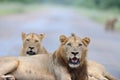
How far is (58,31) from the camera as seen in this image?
11430 mm

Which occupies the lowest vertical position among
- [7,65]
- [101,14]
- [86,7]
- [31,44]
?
[7,65]

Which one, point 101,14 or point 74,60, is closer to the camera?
point 74,60

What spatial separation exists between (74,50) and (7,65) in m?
0.69

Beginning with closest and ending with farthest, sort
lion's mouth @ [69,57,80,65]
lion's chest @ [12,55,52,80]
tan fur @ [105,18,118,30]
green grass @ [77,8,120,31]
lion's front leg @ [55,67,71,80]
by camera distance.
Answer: lion's mouth @ [69,57,80,65] < lion's front leg @ [55,67,71,80] < lion's chest @ [12,55,52,80] < tan fur @ [105,18,118,30] < green grass @ [77,8,120,31]

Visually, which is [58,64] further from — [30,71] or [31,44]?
[31,44]

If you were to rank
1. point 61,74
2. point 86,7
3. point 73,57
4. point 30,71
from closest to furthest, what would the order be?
point 73,57 → point 61,74 → point 30,71 → point 86,7

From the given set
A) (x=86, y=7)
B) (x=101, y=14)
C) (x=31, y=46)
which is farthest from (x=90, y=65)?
(x=86, y=7)

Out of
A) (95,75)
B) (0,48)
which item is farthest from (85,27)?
(95,75)

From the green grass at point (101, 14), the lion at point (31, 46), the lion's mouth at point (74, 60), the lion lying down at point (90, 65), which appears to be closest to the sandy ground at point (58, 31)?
the green grass at point (101, 14)

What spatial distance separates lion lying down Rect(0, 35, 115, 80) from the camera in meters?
5.46

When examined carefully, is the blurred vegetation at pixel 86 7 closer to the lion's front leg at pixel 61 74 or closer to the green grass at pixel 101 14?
the green grass at pixel 101 14

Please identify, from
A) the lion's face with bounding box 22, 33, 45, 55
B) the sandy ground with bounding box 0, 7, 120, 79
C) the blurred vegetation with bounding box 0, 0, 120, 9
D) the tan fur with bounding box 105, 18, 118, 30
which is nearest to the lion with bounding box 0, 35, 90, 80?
the lion's face with bounding box 22, 33, 45, 55

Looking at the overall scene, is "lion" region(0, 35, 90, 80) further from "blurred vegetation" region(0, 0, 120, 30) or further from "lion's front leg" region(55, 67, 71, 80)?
"blurred vegetation" region(0, 0, 120, 30)

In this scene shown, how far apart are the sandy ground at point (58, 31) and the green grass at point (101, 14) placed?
0.41 ft
